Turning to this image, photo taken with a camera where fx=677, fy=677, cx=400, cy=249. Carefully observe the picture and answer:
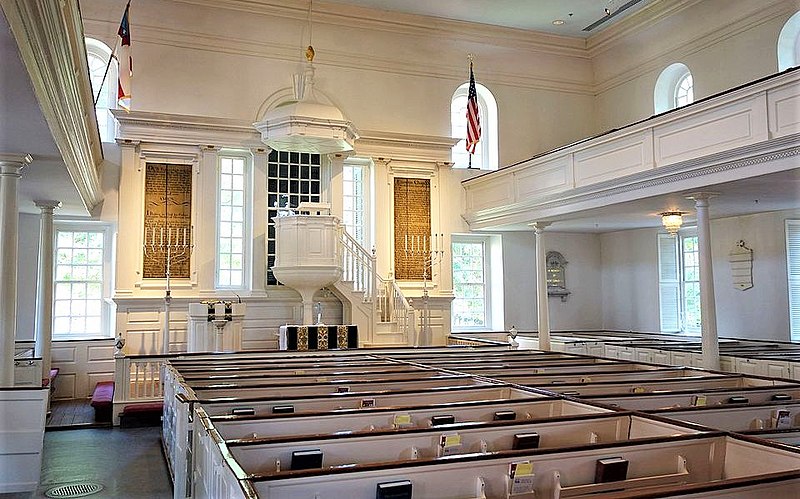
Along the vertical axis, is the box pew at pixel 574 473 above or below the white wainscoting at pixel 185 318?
below

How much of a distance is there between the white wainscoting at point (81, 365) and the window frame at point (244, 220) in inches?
87.6

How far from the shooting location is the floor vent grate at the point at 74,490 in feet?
19.3

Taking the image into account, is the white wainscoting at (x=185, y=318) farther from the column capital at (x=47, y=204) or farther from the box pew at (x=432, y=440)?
the box pew at (x=432, y=440)

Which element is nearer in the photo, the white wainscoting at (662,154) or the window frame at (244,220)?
the white wainscoting at (662,154)

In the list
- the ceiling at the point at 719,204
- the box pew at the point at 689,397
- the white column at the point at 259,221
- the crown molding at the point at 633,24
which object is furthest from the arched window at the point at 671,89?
the box pew at the point at 689,397

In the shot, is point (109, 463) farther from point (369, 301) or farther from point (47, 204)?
point (369, 301)

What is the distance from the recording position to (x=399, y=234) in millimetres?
13625

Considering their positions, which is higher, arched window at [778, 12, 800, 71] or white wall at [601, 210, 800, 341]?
arched window at [778, 12, 800, 71]

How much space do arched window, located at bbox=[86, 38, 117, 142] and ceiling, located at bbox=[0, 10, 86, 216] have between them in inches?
105

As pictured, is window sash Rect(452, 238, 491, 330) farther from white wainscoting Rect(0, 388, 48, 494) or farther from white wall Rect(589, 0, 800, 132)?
white wainscoting Rect(0, 388, 48, 494)

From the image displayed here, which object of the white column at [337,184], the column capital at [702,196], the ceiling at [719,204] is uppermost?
the white column at [337,184]

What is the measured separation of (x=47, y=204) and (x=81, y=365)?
3.06 m

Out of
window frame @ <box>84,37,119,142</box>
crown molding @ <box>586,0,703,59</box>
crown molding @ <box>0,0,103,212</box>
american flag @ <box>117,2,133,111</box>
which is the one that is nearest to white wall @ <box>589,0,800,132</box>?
crown molding @ <box>586,0,703,59</box>

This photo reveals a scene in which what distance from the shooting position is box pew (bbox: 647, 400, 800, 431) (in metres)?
4.69
